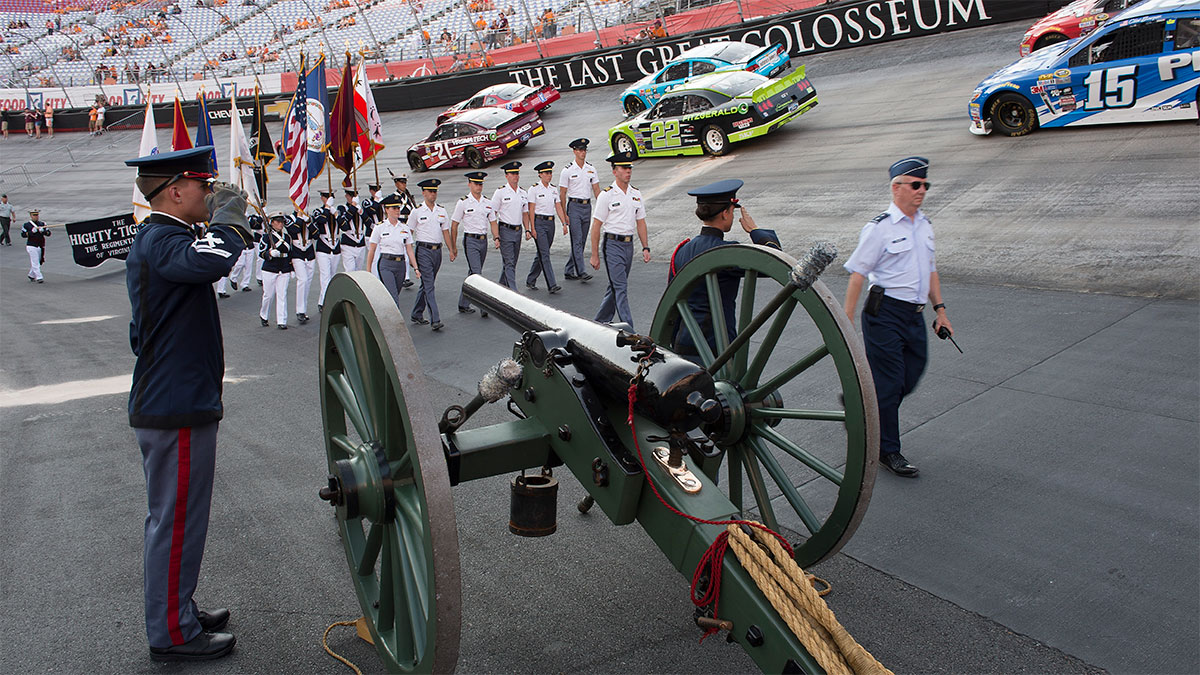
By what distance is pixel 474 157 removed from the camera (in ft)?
70.4

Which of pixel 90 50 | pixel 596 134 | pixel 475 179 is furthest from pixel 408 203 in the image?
pixel 90 50

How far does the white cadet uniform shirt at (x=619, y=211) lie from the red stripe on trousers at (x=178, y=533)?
5.94m

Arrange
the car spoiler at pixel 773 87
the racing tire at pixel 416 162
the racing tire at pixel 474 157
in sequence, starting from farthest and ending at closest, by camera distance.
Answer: the racing tire at pixel 416 162, the racing tire at pixel 474 157, the car spoiler at pixel 773 87

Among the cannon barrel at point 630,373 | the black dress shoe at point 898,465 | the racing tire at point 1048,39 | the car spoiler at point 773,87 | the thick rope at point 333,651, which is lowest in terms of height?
the black dress shoe at point 898,465

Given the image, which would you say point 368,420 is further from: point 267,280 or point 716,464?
point 267,280

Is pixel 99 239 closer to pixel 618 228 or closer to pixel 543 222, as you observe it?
pixel 543 222

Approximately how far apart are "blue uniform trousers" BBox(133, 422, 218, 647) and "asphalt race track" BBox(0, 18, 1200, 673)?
0.21 metres

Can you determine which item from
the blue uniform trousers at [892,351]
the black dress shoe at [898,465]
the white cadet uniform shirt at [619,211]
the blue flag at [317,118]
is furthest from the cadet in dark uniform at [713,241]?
the blue flag at [317,118]

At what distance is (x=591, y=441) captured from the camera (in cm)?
289

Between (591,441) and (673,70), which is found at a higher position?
(673,70)

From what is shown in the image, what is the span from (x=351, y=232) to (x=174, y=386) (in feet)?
30.3

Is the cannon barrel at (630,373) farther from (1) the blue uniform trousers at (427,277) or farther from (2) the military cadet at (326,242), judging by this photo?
(2) the military cadet at (326,242)

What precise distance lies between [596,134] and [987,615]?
726 inches

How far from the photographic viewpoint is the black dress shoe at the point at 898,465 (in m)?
4.59
